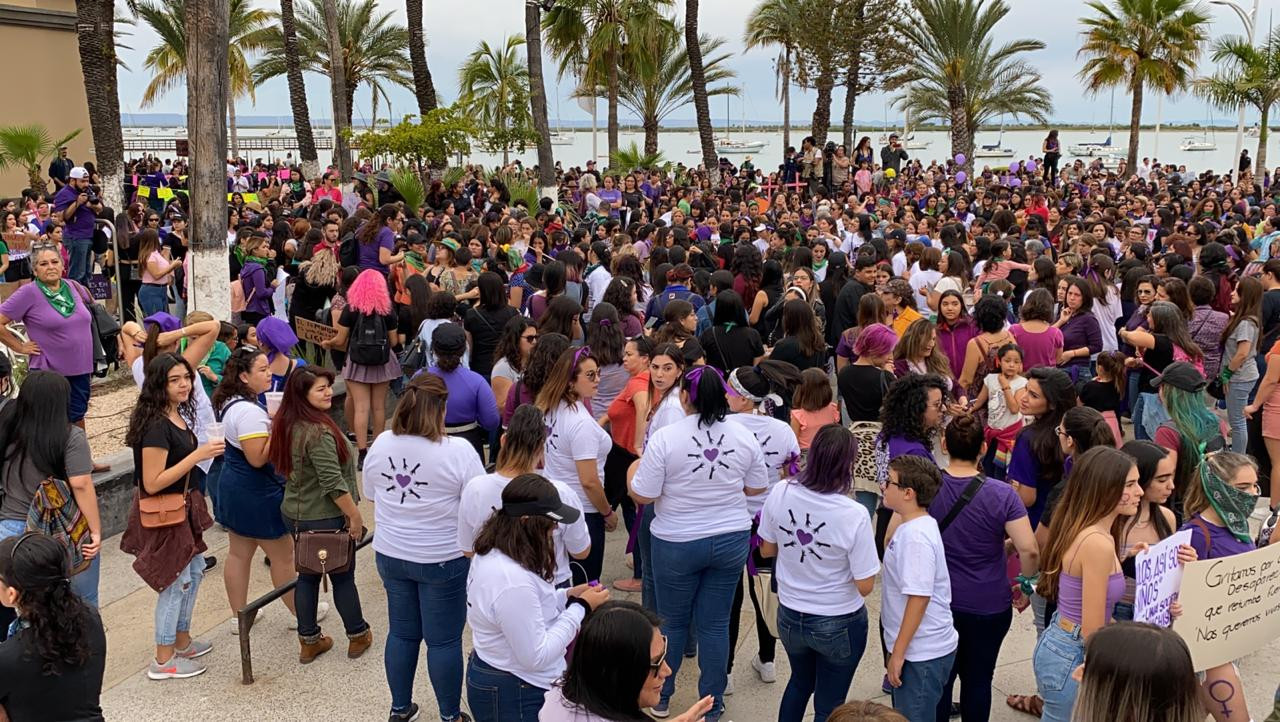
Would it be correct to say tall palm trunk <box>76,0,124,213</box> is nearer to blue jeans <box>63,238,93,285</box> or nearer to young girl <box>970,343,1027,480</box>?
blue jeans <box>63,238,93,285</box>

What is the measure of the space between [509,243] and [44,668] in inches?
316

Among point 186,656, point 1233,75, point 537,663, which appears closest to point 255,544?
point 186,656

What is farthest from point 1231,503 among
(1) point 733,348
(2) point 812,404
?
(1) point 733,348

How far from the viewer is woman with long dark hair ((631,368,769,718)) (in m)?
4.77

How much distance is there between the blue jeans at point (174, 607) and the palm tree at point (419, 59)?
51.8 feet

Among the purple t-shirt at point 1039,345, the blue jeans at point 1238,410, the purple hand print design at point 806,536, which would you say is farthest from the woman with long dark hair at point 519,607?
the blue jeans at point 1238,410

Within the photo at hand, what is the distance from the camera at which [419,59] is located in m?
21.2

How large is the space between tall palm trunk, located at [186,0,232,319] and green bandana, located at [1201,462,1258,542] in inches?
309

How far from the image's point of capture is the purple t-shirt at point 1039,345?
282 inches

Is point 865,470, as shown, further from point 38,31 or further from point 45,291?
point 38,31

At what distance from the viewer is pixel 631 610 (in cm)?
306

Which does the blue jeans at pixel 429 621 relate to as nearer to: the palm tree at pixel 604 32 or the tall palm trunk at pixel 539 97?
the tall palm trunk at pixel 539 97

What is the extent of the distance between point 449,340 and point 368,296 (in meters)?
2.51

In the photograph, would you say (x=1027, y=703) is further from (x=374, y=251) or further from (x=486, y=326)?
(x=374, y=251)
